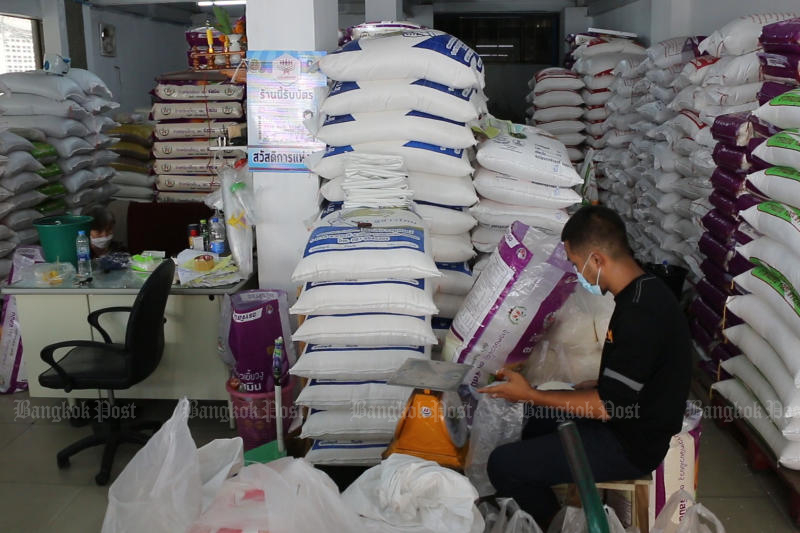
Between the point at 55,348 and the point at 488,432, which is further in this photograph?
the point at 55,348

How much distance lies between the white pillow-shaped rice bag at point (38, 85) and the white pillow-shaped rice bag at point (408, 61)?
119 inches

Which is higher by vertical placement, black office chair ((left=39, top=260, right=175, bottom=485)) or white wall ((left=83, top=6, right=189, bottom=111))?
white wall ((left=83, top=6, right=189, bottom=111))

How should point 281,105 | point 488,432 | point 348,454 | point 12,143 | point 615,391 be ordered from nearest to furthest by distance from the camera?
point 615,391 → point 488,432 → point 348,454 → point 281,105 → point 12,143

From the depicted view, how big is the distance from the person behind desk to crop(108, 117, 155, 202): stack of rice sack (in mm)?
5075

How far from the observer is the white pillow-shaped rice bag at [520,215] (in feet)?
11.5

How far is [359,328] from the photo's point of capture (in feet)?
9.83

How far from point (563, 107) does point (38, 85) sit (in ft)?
16.4

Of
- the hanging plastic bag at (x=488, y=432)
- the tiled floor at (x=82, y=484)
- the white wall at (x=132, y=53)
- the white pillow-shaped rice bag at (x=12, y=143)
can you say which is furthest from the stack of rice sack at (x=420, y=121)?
the white wall at (x=132, y=53)

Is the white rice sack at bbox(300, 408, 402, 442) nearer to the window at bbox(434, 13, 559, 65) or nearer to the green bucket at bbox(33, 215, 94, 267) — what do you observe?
the green bucket at bbox(33, 215, 94, 267)

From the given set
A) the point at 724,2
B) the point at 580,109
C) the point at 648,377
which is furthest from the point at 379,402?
the point at 580,109

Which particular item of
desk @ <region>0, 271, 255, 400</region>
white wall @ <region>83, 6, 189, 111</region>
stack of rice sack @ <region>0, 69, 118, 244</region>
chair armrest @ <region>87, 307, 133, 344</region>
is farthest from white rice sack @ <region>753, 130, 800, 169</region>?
white wall @ <region>83, 6, 189, 111</region>

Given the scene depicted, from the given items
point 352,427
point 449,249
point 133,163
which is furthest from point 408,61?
point 133,163

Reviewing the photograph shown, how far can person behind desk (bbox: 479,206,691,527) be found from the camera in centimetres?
219

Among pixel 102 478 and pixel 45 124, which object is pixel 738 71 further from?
pixel 45 124
